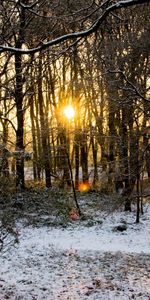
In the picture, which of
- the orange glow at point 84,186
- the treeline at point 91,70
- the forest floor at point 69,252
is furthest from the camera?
the orange glow at point 84,186

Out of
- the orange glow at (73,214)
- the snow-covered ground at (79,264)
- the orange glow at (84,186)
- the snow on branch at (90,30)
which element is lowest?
the snow-covered ground at (79,264)

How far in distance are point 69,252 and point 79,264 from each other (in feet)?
5.22

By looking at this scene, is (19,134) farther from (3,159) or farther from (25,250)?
(3,159)

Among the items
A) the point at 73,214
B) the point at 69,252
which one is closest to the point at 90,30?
the point at 69,252

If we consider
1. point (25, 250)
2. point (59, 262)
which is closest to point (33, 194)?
point (25, 250)

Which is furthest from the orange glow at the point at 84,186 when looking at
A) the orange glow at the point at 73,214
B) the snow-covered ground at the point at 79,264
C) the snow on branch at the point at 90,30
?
the snow on branch at the point at 90,30

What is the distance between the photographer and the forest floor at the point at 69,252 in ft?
36.8

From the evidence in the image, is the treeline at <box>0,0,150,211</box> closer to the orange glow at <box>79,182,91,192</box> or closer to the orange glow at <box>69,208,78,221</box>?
the orange glow at <box>79,182,91,192</box>

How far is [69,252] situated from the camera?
1559cm

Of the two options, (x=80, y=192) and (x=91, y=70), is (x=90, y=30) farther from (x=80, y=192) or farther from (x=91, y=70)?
(x=80, y=192)

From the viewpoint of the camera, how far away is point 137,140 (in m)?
13.3

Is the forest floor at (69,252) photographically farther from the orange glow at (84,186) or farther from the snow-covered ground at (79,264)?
the orange glow at (84,186)

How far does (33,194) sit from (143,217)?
A: 5698 millimetres

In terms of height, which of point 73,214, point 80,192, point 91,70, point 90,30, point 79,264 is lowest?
point 79,264
